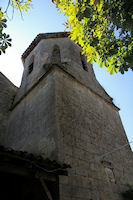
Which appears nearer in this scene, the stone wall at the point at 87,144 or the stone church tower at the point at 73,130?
the stone wall at the point at 87,144

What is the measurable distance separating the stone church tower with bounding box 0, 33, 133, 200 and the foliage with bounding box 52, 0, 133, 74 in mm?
2105

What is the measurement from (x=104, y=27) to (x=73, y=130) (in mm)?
3272

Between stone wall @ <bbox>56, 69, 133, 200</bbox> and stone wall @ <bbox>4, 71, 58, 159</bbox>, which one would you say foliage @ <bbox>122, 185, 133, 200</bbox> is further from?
stone wall @ <bbox>4, 71, 58, 159</bbox>

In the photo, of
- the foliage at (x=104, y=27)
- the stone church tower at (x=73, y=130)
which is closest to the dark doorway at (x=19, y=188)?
the stone church tower at (x=73, y=130)

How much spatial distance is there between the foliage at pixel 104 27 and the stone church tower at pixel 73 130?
2105 millimetres

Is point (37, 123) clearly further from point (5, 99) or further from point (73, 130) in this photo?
point (5, 99)

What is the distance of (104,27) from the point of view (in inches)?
163

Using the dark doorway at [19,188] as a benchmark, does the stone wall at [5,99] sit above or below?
above

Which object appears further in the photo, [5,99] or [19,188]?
[5,99]

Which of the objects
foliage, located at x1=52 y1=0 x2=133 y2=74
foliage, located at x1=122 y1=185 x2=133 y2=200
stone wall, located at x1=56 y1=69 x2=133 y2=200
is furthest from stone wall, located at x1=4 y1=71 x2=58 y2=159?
foliage, located at x1=122 y1=185 x2=133 y2=200

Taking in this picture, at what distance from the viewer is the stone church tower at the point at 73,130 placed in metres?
4.08

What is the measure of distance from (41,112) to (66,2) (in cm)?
376

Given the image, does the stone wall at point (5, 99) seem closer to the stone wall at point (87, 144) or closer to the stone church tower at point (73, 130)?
the stone church tower at point (73, 130)

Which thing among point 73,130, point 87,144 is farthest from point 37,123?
point 87,144
